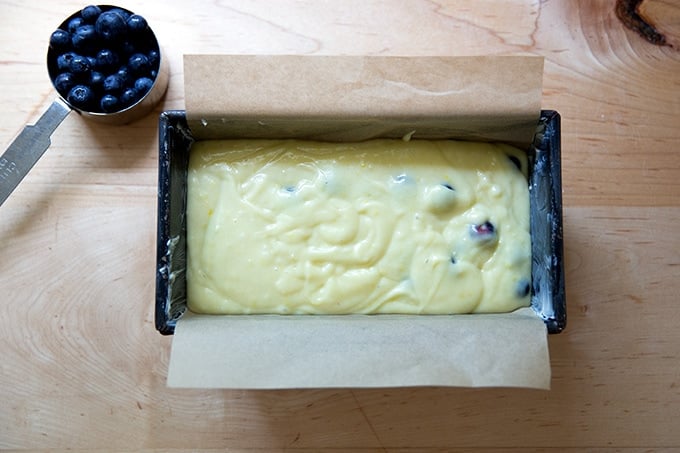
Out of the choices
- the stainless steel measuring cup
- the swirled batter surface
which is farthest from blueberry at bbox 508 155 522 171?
the stainless steel measuring cup

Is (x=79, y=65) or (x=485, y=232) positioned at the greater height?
(x=79, y=65)

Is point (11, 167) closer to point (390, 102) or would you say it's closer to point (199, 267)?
point (199, 267)

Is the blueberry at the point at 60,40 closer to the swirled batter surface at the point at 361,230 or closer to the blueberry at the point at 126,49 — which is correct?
the blueberry at the point at 126,49

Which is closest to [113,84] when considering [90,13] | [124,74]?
[124,74]

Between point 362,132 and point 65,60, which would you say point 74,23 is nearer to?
point 65,60

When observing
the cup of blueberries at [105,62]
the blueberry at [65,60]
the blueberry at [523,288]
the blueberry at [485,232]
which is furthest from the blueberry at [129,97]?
the blueberry at [523,288]

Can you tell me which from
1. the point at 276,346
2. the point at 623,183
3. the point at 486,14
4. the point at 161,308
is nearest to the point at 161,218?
the point at 161,308
